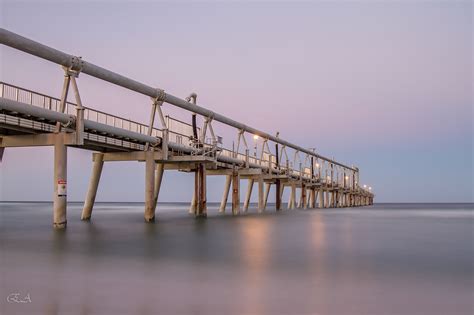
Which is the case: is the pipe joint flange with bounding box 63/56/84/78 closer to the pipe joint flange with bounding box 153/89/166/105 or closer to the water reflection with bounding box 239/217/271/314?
the pipe joint flange with bounding box 153/89/166/105

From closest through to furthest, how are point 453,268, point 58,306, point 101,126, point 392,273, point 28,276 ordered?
1. point 58,306
2. point 28,276
3. point 392,273
4. point 453,268
5. point 101,126

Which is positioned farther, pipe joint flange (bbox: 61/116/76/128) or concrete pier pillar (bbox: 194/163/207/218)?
concrete pier pillar (bbox: 194/163/207/218)

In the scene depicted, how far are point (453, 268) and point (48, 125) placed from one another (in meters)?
18.7

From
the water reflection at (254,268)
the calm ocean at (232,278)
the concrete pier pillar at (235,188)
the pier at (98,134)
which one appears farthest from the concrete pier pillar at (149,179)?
the concrete pier pillar at (235,188)

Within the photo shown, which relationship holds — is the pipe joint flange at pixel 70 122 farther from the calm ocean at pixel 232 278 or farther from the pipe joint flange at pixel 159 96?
the pipe joint flange at pixel 159 96

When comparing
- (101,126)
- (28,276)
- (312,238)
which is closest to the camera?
(28,276)

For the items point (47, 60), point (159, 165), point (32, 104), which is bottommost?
point (159, 165)

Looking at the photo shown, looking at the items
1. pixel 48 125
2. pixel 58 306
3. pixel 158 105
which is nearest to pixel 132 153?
pixel 158 105

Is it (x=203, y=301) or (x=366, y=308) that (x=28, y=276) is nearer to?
(x=203, y=301)

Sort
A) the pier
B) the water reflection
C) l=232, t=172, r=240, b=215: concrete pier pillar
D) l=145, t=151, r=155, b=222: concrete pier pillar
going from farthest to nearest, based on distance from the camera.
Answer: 1. l=232, t=172, r=240, b=215: concrete pier pillar
2. l=145, t=151, r=155, b=222: concrete pier pillar
3. the pier
4. the water reflection

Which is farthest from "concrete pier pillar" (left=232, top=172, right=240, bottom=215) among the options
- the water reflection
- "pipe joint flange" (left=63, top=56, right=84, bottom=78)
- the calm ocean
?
the calm ocean

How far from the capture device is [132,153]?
104ft

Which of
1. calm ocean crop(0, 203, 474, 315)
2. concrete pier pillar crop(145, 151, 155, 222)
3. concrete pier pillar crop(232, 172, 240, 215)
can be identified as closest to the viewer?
calm ocean crop(0, 203, 474, 315)

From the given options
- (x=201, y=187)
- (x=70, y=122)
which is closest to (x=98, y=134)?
(x=70, y=122)
